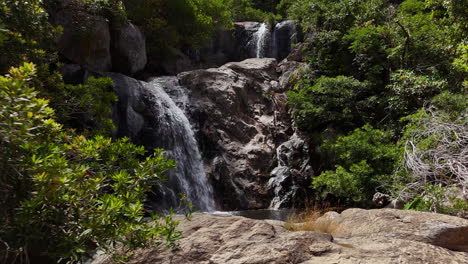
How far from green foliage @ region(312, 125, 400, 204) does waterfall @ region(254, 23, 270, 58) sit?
35.0 feet

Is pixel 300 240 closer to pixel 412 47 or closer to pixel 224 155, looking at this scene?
pixel 224 155

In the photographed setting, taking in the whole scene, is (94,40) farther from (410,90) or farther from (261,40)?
(410,90)

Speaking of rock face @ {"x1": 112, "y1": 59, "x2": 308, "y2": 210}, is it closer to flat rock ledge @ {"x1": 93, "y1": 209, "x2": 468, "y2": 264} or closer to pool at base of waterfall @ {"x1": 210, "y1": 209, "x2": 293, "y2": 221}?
pool at base of waterfall @ {"x1": 210, "y1": 209, "x2": 293, "y2": 221}

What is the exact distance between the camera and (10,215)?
240 cm

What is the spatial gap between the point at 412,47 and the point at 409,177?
5.93 metres

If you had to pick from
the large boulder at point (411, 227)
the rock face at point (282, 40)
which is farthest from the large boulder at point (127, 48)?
the large boulder at point (411, 227)

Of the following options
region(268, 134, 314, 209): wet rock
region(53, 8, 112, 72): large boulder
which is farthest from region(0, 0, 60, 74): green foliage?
region(268, 134, 314, 209): wet rock

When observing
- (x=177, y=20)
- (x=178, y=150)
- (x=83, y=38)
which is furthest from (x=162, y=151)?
(x=177, y=20)

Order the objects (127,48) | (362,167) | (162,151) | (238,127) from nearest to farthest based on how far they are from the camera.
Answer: (162,151), (362,167), (127,48), (238,127)

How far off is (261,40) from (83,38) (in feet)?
36.5

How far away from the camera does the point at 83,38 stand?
11.8 metres

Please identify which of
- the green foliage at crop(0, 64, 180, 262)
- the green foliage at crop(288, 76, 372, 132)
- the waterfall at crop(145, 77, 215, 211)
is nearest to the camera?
the green foliage at crop(0, 64, 180, 262)

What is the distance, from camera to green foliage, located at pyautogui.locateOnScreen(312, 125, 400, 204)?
927cm

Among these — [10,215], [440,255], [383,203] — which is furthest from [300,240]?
[383,203]
